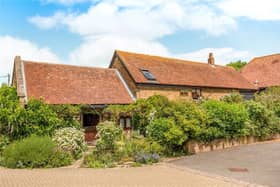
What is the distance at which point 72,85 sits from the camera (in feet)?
70.3

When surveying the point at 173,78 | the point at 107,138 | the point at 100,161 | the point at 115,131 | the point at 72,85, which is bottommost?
the point at 100,161

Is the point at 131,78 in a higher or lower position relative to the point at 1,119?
higher

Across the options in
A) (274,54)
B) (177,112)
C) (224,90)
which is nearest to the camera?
(177,112)

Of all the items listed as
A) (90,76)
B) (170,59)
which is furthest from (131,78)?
(170,59)

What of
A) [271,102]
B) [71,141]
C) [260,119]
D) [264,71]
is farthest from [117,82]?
[264,71]

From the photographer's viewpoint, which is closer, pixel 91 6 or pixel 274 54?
pixel 91 6

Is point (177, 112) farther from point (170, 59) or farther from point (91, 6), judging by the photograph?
point (170, 59)

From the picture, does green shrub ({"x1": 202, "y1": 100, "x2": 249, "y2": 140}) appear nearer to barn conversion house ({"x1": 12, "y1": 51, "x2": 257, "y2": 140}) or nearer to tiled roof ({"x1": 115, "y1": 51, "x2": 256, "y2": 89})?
barn conversion house ({"x1": 12, "y1": 51, "x2": 257, "y2": 140})

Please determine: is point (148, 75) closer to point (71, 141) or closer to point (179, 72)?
point (179, 72)

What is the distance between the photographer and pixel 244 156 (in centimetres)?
1489

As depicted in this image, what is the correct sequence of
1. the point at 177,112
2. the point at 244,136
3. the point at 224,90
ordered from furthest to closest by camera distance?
the point at 224,90, the point at 244,136, the point at 177,112

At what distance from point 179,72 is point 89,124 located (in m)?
11.3

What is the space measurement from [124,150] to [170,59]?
18.3 metres

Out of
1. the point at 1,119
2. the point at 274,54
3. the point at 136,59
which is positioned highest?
the point at 274,54
